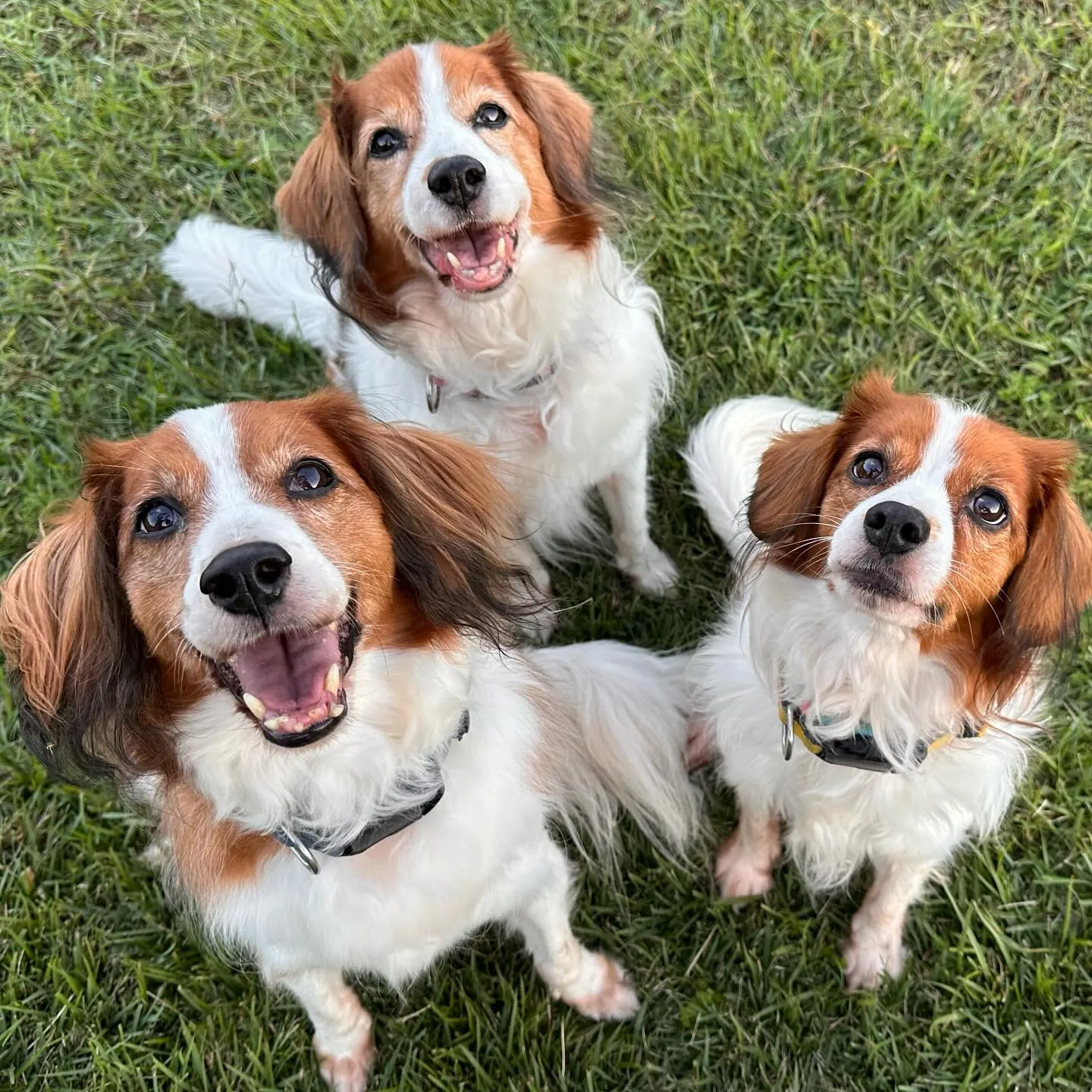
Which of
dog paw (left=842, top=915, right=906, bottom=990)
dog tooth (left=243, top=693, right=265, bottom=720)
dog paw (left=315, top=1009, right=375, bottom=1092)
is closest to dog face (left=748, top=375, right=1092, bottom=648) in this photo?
dog tooth (left=243, top=693, right=265, bottom=720)

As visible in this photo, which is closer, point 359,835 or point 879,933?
point 359,835

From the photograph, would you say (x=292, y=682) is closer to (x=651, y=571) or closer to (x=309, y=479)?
(x=309, y=479)

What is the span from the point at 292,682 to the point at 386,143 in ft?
4.88

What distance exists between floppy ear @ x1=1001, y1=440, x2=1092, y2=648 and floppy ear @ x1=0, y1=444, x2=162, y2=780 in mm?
1664

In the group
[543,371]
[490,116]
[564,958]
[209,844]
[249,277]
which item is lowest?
[564,958]

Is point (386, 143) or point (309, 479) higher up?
point (386, 143)

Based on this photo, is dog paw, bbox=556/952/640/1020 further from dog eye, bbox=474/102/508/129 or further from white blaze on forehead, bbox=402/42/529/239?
dog eye, bbox=474/102/508/129

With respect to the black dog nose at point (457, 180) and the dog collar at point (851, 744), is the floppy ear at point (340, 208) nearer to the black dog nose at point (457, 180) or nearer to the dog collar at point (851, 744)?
the black dog nose at point (457, 180)

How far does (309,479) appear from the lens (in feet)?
5.85

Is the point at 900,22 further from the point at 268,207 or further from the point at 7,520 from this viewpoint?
the point at 7,520

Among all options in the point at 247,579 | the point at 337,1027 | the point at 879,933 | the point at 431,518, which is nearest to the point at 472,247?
the point at 431,518

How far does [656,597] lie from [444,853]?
4.77 ft

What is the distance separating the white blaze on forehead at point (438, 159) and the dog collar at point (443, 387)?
0.43 meters

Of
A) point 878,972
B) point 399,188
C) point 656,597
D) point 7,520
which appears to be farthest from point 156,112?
point 878,972
